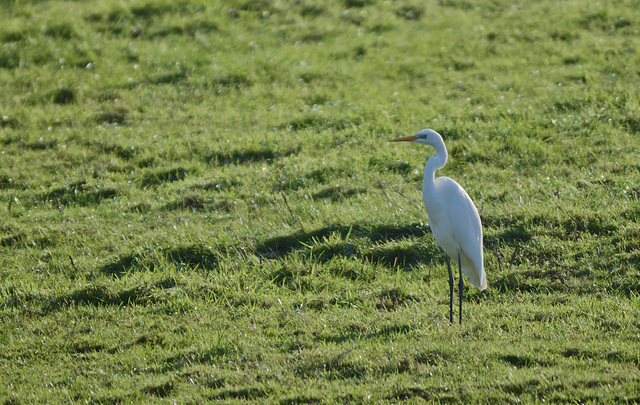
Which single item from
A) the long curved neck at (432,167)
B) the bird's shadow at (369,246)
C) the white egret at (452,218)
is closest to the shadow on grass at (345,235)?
the bird's shadow at (369,246)

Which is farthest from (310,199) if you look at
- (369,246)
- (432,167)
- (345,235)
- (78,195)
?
(78,195)

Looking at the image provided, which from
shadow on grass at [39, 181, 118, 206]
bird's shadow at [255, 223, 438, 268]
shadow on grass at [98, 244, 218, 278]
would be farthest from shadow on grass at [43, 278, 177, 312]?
shadow on grass at [39, 181, 118, 206]

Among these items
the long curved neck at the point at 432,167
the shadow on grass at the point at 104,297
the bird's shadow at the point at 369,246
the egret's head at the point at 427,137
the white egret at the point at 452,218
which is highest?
the egret's head at the point at 427,137

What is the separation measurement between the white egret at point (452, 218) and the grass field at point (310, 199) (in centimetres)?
42

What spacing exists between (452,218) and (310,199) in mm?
2529

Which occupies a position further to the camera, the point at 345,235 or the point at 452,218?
the point at 345,235

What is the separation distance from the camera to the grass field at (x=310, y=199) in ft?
16.5

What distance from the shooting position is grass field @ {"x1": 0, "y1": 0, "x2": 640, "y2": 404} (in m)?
5.04

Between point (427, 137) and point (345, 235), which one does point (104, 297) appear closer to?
point (345, 235)

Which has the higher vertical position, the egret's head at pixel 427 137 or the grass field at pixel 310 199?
the egret's head at pixel 427 137

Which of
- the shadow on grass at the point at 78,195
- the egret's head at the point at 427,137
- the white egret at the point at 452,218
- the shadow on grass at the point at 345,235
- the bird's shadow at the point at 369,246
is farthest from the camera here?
the shadow on grass at the point at 78,195

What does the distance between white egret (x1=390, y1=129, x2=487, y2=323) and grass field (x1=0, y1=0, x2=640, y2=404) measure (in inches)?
16.6

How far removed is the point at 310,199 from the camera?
820 centimetres

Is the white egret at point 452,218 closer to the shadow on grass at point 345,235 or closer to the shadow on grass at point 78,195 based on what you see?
the shadow on grass at point 345,235
